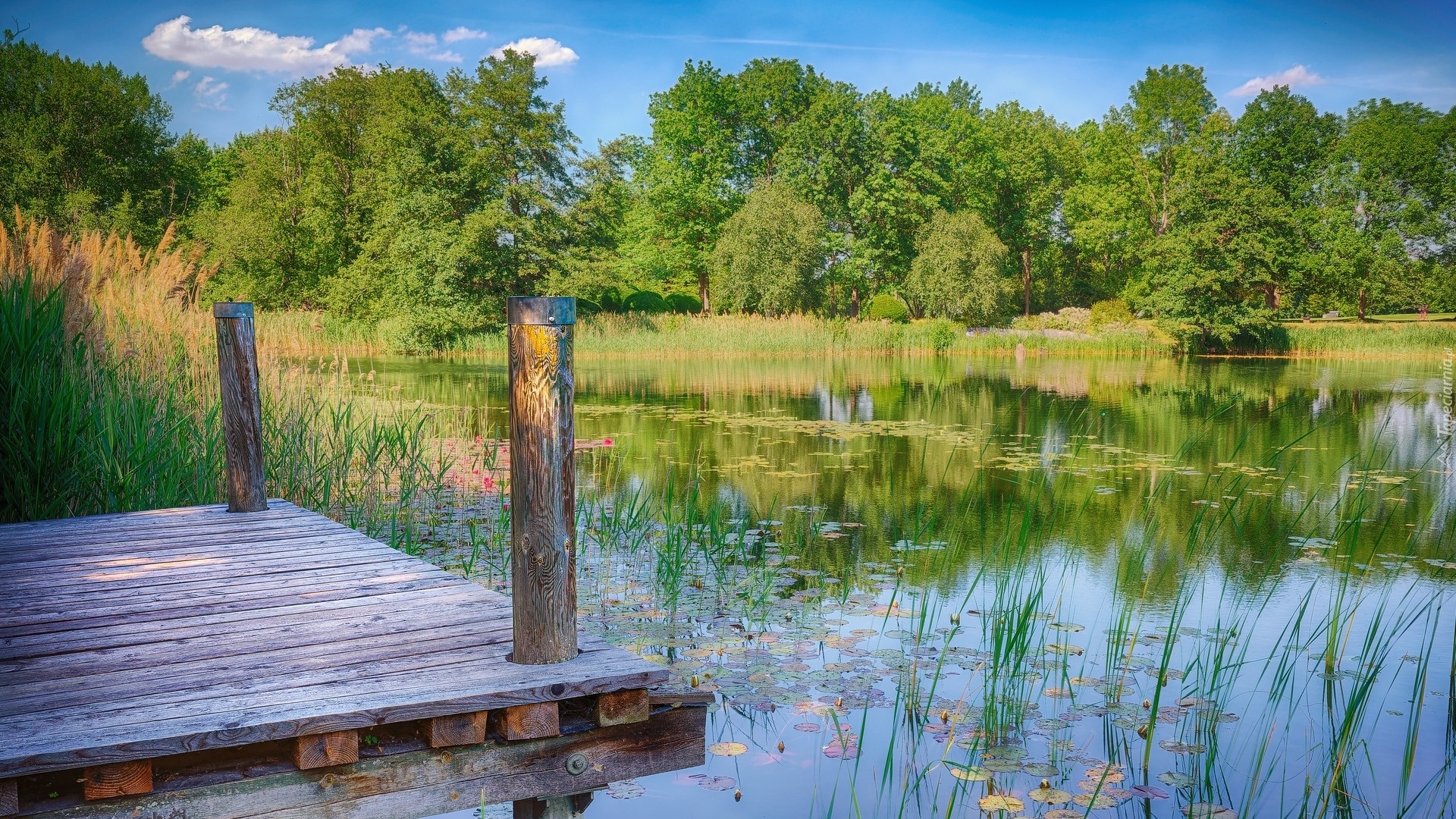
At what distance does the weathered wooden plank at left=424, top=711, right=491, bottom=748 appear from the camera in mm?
2291

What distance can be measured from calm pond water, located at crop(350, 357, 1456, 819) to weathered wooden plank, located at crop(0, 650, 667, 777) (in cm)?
117

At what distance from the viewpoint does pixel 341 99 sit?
1505 inches

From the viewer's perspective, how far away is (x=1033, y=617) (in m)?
4.61

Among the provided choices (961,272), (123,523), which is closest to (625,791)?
(123,523)

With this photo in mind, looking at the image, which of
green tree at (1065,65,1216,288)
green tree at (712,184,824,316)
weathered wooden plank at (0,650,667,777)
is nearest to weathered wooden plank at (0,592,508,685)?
weathered wooden plank at (0,650,667,777)

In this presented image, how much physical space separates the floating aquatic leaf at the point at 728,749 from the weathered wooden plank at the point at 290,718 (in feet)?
3.90

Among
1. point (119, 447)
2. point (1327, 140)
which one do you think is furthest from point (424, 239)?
point (1327, 140)

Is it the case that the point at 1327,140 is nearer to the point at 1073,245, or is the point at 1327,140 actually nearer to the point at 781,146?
the point at 1073,245

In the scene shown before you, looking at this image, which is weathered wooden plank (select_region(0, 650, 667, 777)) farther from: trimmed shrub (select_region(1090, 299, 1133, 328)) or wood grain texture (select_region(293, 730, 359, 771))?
trimmed shrub (select_region(1090, 299, 1133, 328))

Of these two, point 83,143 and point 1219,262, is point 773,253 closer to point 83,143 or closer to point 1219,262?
point 1219,262

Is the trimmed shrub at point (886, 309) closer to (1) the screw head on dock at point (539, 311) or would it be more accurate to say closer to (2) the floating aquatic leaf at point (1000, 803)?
(2) the floating aquatic leaf at point (1000, 803)

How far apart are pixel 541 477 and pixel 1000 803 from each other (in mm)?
1778

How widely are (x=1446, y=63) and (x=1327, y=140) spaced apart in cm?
1694

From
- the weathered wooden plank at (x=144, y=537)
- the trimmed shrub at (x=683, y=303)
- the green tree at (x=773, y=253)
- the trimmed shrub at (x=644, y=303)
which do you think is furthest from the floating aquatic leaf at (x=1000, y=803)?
the trimmed shrub at (x=683, y=303)
